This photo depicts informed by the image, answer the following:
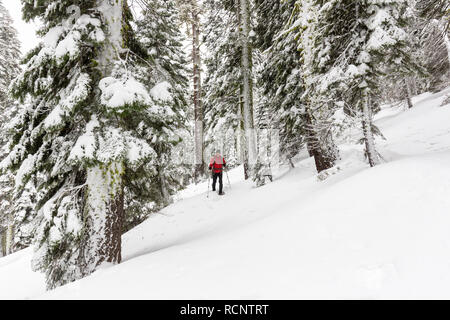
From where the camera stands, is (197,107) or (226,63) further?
(197,107)

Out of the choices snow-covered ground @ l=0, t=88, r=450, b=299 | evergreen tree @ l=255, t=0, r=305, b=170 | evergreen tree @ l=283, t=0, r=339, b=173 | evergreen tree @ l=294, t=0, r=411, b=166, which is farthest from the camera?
evergreen tree @ l=255, t=0, r=305, b=170

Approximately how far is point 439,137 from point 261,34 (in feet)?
28.9

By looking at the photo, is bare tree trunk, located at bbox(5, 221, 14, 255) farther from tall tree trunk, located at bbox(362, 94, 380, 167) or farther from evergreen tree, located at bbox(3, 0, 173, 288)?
tall tree trunk, located at bbox(362, 94, 380, 167)

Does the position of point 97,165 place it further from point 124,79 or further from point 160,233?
point 160,233

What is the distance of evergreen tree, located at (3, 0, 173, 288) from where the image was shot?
4.53m

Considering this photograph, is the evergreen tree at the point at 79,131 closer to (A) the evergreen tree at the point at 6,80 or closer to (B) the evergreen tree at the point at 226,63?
(B) the evergreen tree at the point at 226,63

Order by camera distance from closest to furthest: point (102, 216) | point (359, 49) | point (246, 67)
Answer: point (102, 216), point (359, 49), point (246, 67)

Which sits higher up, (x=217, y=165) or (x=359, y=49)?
(x=359, y=49)

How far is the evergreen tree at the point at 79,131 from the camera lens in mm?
4527

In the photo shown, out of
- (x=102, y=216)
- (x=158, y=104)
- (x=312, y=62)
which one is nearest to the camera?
(x=102, y=216)

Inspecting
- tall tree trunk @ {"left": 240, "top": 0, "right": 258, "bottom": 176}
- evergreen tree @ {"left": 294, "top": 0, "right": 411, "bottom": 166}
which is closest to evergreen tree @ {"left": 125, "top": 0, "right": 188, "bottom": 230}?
evergreen tree @ {"left": 294, "top": 0, "right": 411, "bottom": 166}

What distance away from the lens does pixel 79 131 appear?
208 inches

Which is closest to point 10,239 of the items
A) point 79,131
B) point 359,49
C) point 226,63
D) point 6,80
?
point 6,80

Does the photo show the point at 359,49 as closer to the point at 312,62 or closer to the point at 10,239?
the point at 312,62
